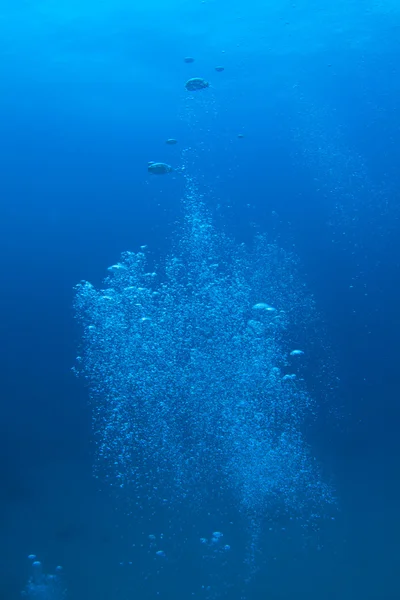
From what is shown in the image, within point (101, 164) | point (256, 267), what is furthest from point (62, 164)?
point (256, 267)

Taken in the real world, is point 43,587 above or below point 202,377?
below

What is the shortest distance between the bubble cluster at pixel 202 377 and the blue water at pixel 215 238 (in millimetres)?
21

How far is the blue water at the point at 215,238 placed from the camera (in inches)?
92.8

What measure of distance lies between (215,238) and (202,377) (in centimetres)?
82

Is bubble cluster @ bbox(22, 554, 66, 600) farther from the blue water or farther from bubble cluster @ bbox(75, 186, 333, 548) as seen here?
bubble cluster @ bbox(75, 186, 333, 548)

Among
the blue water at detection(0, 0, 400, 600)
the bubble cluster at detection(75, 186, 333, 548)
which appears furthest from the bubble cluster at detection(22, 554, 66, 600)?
the bubble cluster at detection(75, 186, 333, 548)

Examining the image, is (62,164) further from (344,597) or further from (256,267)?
(344,597)

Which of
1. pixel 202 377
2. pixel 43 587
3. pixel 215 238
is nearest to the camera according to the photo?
pixel 43 587

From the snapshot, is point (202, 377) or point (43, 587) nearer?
point (43, 587)

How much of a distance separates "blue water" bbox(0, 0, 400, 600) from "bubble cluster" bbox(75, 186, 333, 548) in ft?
0.07

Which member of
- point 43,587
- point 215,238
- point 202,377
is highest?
point 215,238

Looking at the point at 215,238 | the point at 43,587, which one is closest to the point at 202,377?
the point at 215,238

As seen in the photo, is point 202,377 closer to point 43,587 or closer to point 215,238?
point 215,238

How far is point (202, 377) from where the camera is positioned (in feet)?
8.66
